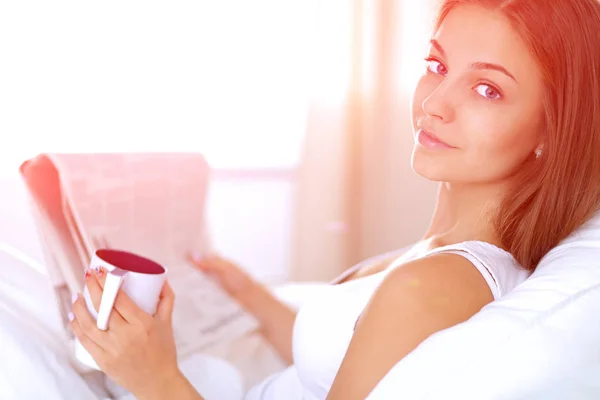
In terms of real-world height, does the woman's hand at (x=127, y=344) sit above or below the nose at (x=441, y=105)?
below

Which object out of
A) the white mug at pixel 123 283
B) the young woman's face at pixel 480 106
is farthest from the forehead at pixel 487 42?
the white mug at pixel 123 283

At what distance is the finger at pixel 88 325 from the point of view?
0.69m

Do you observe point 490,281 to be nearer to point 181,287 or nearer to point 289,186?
point 181,287

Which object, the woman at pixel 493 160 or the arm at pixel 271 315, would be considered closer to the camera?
the woman at pixel 493 160

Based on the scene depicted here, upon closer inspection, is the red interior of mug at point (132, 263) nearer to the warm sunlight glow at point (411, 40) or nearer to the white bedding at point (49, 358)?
the white bedding at point (49, 358)

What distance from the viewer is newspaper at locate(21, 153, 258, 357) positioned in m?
0.80

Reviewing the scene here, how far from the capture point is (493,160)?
0.75 m

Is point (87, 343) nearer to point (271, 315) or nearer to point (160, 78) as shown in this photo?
point (271, 315)

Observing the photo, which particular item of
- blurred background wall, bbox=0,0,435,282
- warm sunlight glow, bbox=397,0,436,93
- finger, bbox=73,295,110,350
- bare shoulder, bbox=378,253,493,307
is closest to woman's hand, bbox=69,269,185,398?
finger, bbox=73,295,110,350

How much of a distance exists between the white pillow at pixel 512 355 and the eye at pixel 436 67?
1.11 ft

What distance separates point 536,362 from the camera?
1.82 feet

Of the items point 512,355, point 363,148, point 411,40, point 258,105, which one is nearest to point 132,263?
point 512,355

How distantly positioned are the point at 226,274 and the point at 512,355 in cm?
66

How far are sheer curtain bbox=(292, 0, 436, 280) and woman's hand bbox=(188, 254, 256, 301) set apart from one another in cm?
124
